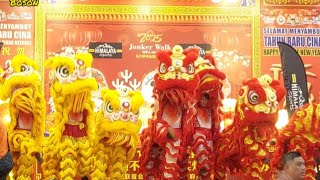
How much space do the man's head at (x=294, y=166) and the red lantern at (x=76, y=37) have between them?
2.66 metres

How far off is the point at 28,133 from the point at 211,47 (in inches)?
92.6

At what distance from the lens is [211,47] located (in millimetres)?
6633

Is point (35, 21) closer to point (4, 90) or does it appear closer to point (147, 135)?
point (4, 90)

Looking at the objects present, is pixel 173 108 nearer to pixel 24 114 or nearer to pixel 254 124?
pixel 254 124

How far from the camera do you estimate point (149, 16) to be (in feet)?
21.7

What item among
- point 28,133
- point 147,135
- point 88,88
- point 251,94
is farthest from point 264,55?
point 28,133

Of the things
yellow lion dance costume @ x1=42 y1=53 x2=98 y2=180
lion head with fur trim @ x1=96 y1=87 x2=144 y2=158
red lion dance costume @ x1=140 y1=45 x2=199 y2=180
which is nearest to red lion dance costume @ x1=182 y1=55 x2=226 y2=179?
red lion dance costume @ x1=140 y1=45 x2=199 y2=180

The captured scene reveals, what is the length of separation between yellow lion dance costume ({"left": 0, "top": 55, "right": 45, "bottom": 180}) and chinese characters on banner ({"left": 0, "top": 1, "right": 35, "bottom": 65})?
1267 mm

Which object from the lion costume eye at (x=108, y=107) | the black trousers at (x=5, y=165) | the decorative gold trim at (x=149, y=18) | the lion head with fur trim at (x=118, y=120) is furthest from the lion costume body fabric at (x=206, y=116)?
the black trousers at (x=5, y=165)

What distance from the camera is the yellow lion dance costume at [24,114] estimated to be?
505cm

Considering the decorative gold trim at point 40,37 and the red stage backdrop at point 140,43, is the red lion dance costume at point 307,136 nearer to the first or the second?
the red stage backdrop at point 140,43

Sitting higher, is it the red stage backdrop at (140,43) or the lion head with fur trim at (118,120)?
the red stage backdrop at (140,43)

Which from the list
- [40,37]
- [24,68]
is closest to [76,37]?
[40,37]

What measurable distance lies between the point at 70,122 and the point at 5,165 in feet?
2.30
